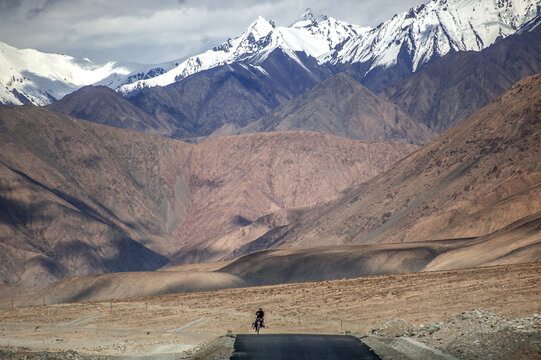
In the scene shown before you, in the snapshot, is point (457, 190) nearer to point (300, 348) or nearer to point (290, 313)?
point (290, 313)

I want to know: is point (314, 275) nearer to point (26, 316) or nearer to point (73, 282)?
point (73, 282)

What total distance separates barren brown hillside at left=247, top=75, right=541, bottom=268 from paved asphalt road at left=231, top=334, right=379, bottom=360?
234ft

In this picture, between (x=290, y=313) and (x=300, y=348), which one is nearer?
(x=300, y=348)

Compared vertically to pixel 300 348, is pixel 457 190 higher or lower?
higher

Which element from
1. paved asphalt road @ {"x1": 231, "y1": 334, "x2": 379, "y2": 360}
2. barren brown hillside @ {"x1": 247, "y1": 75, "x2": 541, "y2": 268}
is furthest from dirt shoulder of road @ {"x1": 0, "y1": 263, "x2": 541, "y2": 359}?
barren brown hillside @ {"x1": 247, "y1": 75, "x2": 541, "y2": 268}

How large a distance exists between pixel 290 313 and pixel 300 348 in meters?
30.4

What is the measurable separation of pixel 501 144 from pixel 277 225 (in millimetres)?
69558

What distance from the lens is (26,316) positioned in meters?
67.2

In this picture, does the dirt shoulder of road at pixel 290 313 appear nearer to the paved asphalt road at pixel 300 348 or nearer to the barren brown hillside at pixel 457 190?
the paved asphalt road at pixel 300 348

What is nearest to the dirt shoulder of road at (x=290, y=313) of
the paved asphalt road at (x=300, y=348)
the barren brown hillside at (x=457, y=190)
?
the paved asphalt road at (x=300, y=348)

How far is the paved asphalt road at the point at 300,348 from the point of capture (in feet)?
84.1

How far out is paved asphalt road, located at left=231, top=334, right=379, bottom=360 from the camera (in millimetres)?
25631

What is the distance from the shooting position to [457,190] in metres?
140

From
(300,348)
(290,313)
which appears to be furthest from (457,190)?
(300,348)
